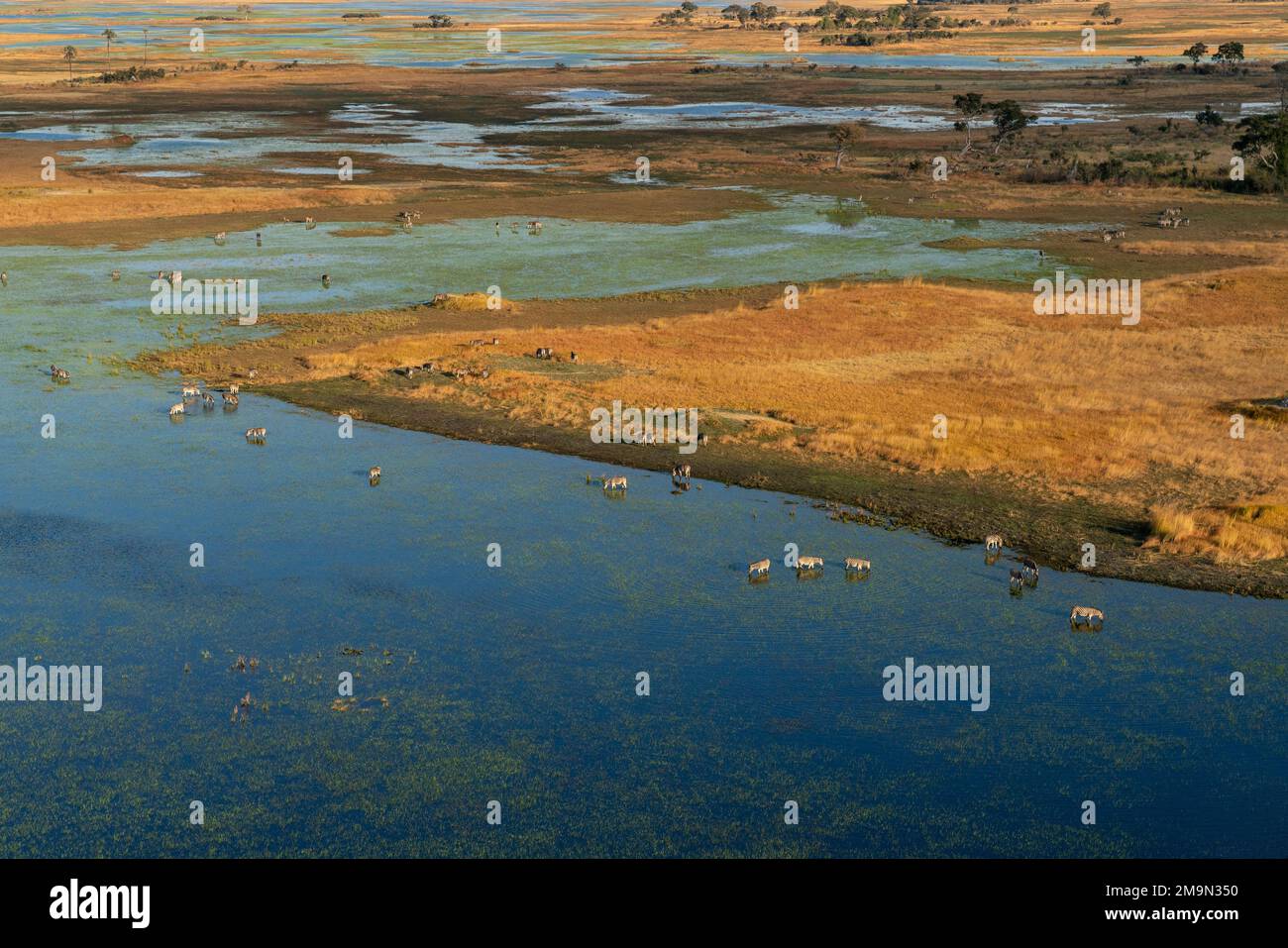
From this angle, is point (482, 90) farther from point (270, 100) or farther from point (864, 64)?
point (864, 64)

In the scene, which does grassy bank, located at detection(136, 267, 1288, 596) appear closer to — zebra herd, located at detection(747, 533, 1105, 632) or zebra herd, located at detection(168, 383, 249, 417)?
zebra herd, located at detection(747, 533, 1105, 632)

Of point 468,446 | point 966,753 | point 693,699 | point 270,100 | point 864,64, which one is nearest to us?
point 966,753

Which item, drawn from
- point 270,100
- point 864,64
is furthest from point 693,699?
point 864,64

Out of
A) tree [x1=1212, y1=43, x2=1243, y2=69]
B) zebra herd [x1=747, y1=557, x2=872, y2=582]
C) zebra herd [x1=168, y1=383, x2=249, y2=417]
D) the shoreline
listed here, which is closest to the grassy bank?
the shoreline

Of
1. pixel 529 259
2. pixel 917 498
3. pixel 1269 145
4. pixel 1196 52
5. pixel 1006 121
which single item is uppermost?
pixel 1196 52

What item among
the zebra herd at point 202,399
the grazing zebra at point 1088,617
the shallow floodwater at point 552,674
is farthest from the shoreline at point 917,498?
the grazing zebra at point 1088,617

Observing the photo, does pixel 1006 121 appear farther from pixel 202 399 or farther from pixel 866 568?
pixel 866 568

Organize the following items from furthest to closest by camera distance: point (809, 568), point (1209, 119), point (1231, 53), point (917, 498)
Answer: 1. point (1231, 53)
2. point (1209, 119)
3. point (917, 498)
4. point (809, 568)

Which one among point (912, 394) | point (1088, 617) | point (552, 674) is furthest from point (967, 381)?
point (552, 674)
